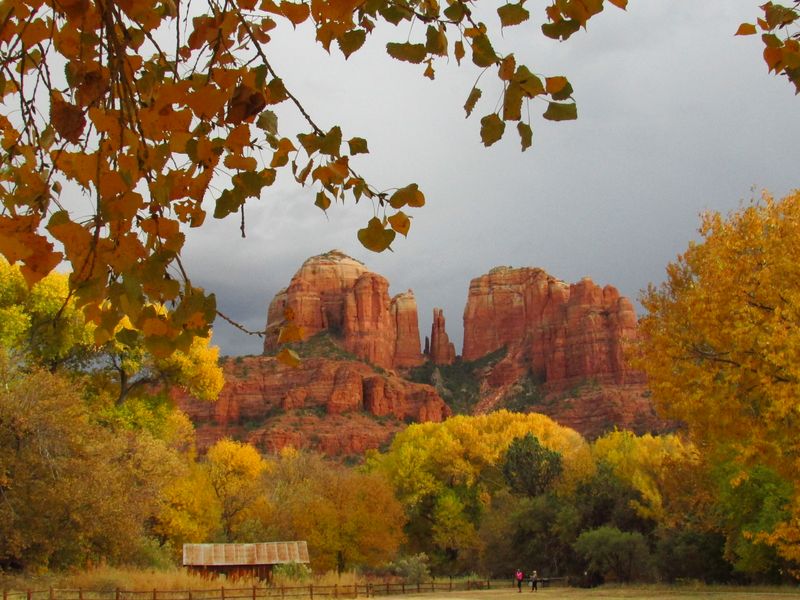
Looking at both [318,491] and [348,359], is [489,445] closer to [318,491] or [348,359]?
[318,491]

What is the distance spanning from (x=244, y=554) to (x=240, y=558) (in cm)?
40

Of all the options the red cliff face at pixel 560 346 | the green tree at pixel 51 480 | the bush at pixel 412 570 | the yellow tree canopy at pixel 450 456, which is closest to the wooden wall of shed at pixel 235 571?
the green tree at pixel 51 480

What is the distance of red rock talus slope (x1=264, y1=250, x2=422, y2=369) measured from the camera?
12762 centimetres

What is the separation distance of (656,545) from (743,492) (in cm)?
747

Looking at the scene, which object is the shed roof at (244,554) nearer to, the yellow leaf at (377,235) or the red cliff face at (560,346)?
the yellow leaf at (377,235)

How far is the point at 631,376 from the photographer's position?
10781 cm

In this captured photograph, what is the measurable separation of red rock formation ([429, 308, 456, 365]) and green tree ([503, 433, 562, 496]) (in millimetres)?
94128

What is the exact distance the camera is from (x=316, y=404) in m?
105

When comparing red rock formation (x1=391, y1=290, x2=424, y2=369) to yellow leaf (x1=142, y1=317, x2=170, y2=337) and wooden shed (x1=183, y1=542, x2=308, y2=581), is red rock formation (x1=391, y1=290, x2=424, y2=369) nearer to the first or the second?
wooden shed (x1=183, y1=542, x2=308, y2=581)

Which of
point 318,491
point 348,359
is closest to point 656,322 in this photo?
point 318,491

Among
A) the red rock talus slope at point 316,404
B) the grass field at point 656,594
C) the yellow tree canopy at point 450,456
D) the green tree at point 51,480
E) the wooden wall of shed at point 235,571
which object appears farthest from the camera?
the red rock talus slope at point 316,404

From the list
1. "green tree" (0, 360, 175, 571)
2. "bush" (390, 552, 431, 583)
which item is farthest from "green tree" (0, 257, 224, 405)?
"bush" (390, 552, 431, 583)

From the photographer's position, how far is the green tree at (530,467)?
43.2 meters

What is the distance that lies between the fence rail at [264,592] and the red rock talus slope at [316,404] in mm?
57543
